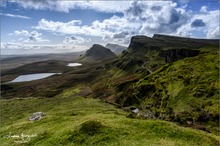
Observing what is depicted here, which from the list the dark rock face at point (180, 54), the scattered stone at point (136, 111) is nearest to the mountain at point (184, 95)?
the scattered stone at point (136, 111)

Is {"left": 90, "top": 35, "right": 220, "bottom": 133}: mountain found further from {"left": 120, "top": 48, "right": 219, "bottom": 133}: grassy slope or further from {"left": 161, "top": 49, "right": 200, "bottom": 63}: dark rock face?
{"left": 161, "top": 49, "right": 200, "bottom": 63}: dark rock face

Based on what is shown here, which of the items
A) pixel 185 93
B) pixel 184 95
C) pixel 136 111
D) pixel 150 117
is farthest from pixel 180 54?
pixel 150 117

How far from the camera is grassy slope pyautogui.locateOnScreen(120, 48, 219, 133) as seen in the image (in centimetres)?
5769

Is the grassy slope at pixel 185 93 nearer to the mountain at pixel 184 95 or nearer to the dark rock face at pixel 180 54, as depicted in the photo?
the mountain at pixel 184 95

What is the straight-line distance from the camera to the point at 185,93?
67.8 m

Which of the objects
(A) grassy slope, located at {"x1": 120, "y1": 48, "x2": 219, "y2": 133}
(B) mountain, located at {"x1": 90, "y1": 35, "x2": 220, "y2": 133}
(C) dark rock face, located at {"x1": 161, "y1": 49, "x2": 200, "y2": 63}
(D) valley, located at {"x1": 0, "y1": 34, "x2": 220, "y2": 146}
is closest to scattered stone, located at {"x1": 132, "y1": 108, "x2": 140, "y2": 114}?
(D) valley, located at {"x1": 0, "y1": 34, "x2": 220, "y2": 146}

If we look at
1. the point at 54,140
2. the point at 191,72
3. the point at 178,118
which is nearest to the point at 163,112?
the point at 178,118

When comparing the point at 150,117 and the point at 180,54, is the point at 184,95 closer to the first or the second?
the point at 150,117

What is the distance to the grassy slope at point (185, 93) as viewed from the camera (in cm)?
5769

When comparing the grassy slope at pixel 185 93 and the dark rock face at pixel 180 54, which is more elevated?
the dark rock face at pixel 180 54

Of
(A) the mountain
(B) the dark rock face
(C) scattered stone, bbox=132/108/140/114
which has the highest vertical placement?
(B) the dark rock face

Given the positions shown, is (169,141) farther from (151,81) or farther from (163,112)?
(151,81)

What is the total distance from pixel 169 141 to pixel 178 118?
87.4ft

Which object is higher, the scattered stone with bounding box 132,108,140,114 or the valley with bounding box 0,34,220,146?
the valley with bounding box 0,34,220,146
